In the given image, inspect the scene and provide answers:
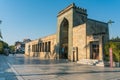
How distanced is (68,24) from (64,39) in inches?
151

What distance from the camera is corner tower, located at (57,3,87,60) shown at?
3259 cm

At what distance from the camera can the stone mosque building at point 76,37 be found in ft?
84.7

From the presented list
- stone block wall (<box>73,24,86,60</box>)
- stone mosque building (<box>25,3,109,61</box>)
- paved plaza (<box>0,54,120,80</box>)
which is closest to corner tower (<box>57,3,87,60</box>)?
stone mosque building (<box>25,3,109,61</box>)

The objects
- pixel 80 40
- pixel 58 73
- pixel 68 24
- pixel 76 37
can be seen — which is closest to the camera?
pixel 58 73

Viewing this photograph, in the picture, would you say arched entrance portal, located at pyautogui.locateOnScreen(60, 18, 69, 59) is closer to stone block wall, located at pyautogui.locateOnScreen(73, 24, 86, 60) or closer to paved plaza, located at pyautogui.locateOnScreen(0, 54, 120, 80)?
stone block wall, located at pyautogui.locateOnScreen(73, 24, 86, 60)

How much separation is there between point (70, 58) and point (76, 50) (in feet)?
8.71

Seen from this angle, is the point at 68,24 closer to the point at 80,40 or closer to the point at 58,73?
the point at 80,40

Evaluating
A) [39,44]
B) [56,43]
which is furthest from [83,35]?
[39,44]

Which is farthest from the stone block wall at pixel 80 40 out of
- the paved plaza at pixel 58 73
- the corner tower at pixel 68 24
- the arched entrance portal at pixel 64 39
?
the paved plaza at pixel 58 73

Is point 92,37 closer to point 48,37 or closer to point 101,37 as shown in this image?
point 101,37

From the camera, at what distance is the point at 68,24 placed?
116 feet

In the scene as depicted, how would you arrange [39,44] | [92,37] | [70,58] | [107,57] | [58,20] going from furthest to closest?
[39,44] < [58,20] < [70,58] < [92,37] < [107,57]

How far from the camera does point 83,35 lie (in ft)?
92.9

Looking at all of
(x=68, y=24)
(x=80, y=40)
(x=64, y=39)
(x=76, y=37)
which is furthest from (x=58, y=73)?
(x=64, y=39)
